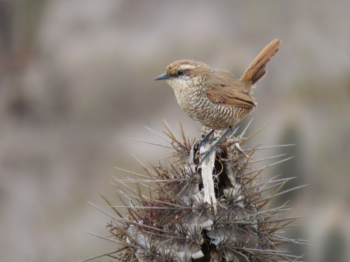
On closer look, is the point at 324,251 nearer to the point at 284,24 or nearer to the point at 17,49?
the point at 284,24

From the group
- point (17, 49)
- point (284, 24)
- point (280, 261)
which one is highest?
point (17, 49)

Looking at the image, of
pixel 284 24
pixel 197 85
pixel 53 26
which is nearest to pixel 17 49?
pixel 53 26

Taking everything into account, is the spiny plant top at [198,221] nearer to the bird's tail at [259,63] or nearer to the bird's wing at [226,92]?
the bird's wing at [226,92]

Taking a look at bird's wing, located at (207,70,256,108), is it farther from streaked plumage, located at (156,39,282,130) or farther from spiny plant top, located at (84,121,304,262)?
spiny plant top, located at (84,121,304,262)

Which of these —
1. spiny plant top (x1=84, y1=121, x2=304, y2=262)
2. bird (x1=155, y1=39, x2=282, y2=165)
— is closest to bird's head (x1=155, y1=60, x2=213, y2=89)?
bird (x1=155, y1=39, x2=282, y2=165)

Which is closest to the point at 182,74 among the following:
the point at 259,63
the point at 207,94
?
the point at 207,94

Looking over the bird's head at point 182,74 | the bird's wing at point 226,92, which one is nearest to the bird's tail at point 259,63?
the bird's wing at point 226,92
